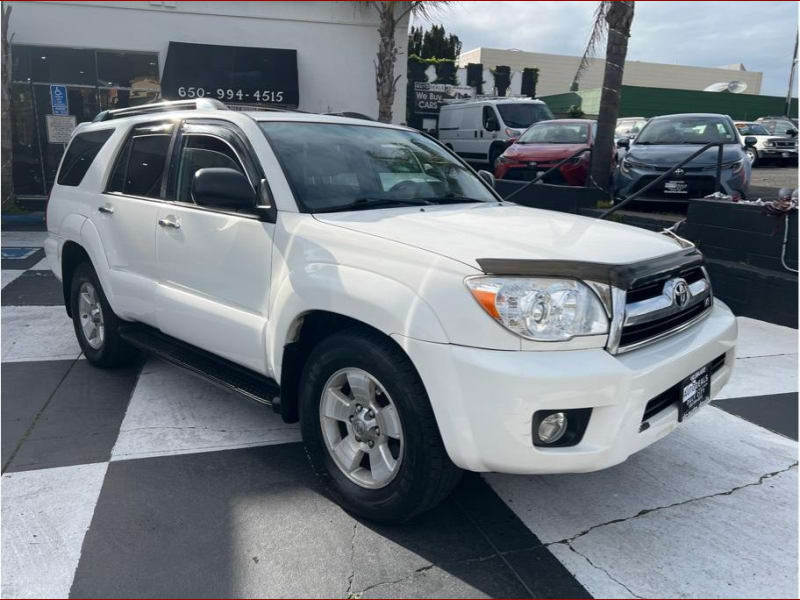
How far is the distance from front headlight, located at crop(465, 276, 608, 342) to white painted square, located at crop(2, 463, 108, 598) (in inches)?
76.8

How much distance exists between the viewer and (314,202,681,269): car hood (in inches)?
107

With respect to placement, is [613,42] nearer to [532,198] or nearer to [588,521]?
[532,198]

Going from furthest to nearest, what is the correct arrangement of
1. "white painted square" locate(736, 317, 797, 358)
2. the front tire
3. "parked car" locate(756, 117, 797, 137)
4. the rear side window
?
1. "parked car" locate(756, 117, 797, 137)
2. "white painted square" locate(736, 317, 797, 358)
3. the rear side window
4. the front tire

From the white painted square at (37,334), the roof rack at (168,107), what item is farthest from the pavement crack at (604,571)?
the white painted square at (37,334)

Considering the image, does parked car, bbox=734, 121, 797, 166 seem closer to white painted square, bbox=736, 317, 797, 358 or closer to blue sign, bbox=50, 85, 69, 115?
A: white painted square, bbox=736, 317, 797, 358

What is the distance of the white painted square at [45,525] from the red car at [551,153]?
9.59 m

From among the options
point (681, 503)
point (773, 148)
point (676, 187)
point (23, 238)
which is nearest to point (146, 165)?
point (681, 503)

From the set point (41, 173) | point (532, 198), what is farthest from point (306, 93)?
point (532, 198)

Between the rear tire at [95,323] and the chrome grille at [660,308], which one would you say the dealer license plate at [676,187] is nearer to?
the chrome grille at [660,308]

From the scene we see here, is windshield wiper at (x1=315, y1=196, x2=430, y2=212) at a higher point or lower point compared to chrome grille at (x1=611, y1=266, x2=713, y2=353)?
higher

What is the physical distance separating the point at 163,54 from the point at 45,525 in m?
14.0

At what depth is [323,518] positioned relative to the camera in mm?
3039

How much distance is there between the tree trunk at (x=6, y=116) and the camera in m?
12.8

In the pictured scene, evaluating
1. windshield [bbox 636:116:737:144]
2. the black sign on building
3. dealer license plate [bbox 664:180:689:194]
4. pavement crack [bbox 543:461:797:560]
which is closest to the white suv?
pavement crack [bbox 543:461:797:560]
